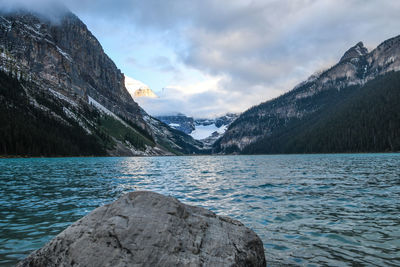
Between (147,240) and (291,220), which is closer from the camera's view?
(147,240)

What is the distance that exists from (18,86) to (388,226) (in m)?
217

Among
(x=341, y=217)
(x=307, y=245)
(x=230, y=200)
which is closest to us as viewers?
(x=307, y=245)

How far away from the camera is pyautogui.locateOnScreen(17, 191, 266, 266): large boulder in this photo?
626 cm

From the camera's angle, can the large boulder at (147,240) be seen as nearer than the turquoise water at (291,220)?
Yes

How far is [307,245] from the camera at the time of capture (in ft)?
33.5

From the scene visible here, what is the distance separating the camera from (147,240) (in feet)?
21.3

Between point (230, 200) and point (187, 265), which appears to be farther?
point (230, 200)

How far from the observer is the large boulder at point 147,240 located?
6.26 metres

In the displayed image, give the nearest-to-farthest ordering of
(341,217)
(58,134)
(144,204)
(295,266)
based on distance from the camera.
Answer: (144,204) < (295,266) < (341,217) < (58,134)

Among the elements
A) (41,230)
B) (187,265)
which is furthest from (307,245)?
(41,230)

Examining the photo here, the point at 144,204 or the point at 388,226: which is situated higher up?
the point at 144,204

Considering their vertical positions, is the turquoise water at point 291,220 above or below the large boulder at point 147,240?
below

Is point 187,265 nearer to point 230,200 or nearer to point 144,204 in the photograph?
point 144,204

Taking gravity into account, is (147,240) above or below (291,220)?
above
